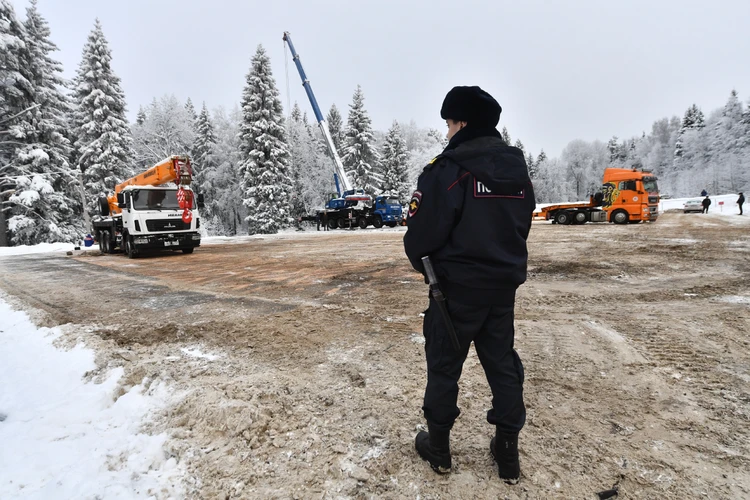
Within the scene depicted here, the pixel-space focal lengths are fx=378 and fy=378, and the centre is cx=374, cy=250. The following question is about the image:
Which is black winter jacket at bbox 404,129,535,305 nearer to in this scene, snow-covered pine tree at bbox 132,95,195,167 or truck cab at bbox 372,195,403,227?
truck cab at bbox 372,195,403,227

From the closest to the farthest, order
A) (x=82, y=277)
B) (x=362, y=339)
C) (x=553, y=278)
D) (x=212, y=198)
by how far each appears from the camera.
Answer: (x=362, y=339), (x=553, y=278), (x=82, y=277), (x=212, y=198)

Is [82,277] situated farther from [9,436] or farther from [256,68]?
[256,68]

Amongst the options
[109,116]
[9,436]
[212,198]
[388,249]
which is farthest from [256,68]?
[9,436]

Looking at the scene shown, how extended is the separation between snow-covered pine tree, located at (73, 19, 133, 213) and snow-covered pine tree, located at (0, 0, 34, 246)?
465 cm

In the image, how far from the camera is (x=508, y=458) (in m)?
2.13

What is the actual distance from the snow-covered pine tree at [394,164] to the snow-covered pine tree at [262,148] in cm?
1490

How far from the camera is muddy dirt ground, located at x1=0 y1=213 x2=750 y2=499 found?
86.4 inches

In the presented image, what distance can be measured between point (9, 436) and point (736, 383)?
220 inches

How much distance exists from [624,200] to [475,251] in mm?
23969

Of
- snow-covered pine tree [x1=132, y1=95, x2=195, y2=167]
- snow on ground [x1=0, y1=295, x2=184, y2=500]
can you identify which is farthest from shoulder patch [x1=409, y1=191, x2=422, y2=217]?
snow-covered pine tree [x1=132, y1=95, x2=195, y2=167]

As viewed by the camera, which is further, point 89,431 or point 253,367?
point 253,367

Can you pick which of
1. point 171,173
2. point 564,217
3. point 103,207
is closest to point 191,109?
point 103,207

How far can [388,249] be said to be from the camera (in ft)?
43.6

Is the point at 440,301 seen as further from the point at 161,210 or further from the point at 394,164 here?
the point at 394,164
